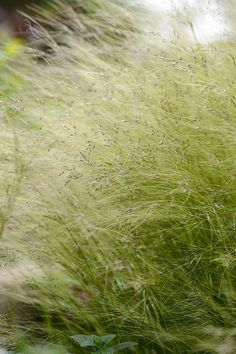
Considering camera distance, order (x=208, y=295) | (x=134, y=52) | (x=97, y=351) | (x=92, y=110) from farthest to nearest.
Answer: (x=134, y=52) → (x=92, y=110) → (x=208, y=295) → (x=97, y=351)

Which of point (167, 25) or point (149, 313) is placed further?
point (167, 25)

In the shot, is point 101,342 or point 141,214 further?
point 141,214

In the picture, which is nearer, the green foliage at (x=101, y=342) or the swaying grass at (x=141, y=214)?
the green foliage at (x=101, y=342)

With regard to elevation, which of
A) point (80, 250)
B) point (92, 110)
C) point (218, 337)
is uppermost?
point (92, 110)

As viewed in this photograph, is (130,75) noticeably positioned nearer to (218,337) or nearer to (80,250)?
(80,250)

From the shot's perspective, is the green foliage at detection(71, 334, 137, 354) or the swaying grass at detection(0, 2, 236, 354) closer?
the green foliage at detection(71, 334, 137, 354)

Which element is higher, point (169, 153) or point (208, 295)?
point (169, 153)

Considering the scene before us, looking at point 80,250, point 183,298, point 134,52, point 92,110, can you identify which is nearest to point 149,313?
point 183,298

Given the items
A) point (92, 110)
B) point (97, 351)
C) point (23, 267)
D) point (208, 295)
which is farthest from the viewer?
point (92, 110)
